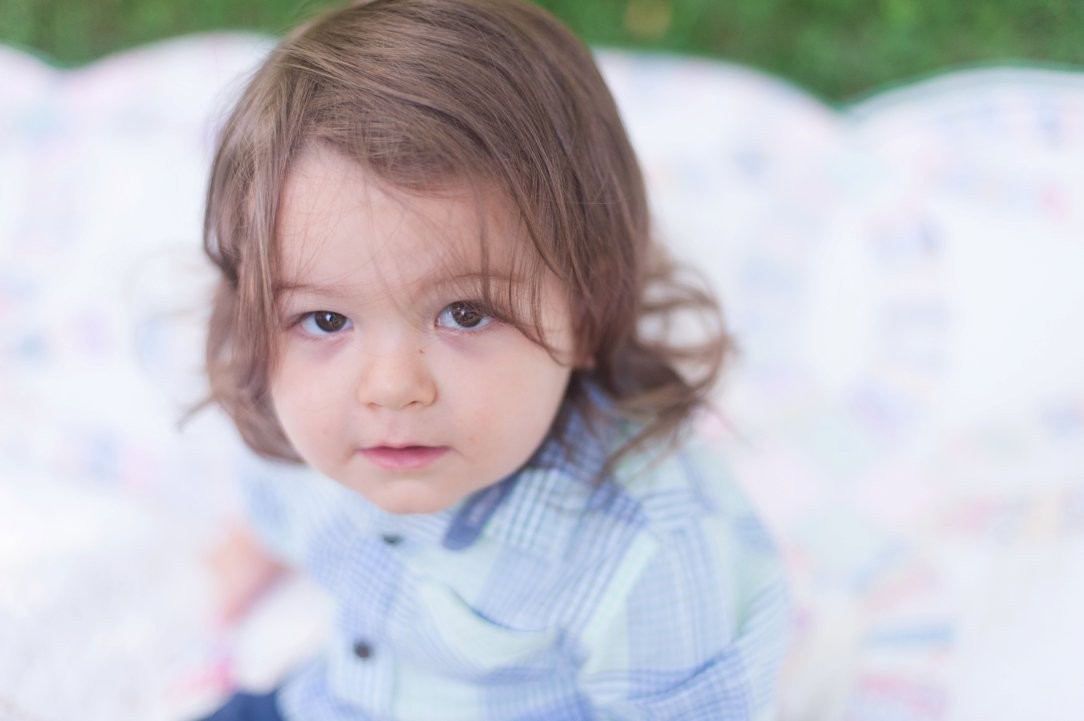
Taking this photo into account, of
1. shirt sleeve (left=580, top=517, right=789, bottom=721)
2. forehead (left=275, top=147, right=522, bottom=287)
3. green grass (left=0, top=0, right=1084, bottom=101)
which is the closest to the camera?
forehead (left=275, top=147, right=522, bottom=287)

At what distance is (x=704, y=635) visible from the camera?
870 mm

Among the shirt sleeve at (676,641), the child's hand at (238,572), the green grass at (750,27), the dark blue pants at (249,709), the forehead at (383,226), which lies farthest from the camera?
the green grass at (750,27)

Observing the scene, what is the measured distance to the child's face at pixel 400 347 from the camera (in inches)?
28.0

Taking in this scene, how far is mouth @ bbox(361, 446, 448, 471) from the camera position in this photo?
2.59ft

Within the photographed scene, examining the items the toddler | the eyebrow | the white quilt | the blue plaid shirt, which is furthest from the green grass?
the eyebrow

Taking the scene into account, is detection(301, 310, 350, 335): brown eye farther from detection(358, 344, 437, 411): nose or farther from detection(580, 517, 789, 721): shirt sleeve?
detection(580, 517, 789, 721): shirt sleeve

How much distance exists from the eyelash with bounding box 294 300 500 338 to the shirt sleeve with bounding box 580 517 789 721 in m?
0.23

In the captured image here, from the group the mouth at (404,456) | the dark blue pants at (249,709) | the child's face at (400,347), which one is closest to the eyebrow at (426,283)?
the child's face at (400,347)

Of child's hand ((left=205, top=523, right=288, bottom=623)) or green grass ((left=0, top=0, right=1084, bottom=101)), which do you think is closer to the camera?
child's hand ((left=205, top=523, right=288, bottom=623))

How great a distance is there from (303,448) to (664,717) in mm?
360

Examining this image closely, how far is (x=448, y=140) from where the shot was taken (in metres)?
0.71

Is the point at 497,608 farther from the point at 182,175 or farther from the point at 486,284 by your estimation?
the point at 182,175

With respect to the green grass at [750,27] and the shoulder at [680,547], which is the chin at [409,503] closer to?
the shoulder at [680,547]

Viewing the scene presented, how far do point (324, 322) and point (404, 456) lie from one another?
4.4 inches
